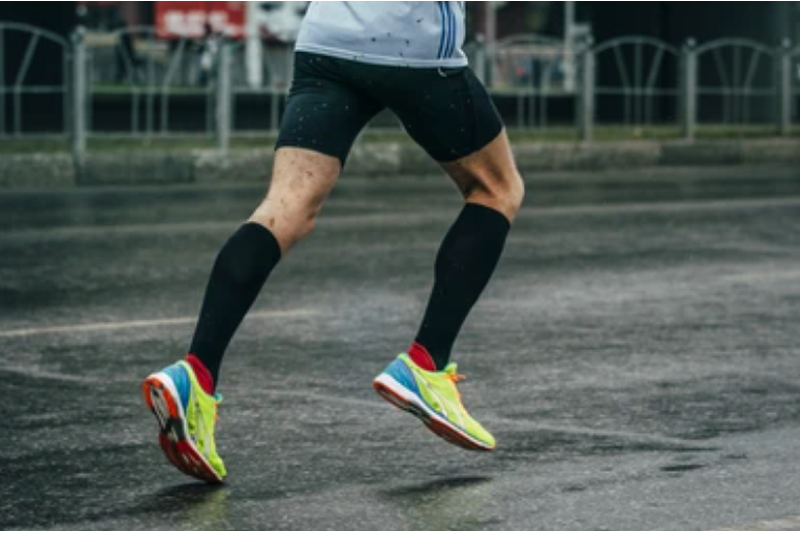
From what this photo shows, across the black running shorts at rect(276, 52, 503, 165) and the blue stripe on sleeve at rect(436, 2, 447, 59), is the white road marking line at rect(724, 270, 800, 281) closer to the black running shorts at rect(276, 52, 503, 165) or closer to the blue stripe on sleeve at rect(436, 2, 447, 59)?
the black running shorts at rect(276, 52, 503, 165)

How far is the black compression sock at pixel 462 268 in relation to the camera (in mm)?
5188

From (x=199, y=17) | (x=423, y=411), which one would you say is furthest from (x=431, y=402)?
(x=199, y=17)

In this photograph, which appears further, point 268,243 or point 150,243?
Answer: point 150,243

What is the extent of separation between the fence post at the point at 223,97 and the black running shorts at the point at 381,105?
1302 cm

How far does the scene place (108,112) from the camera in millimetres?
17953

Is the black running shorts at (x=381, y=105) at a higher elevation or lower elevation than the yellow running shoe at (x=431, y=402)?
higher

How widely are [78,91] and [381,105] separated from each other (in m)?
12.3

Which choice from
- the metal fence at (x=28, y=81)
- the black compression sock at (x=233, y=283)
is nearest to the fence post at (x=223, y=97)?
the metal fence at (x=28, y=81)

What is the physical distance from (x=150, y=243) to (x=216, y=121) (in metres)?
7.30

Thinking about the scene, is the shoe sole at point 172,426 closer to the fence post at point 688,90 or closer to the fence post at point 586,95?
the fence post at point 586,95

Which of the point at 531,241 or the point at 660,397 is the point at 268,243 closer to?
the point at 660,397

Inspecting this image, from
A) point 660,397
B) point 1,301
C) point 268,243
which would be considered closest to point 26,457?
point 268,243

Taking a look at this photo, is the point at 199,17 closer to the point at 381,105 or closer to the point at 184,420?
the point at 381,105

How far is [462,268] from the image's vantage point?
17.1ft
